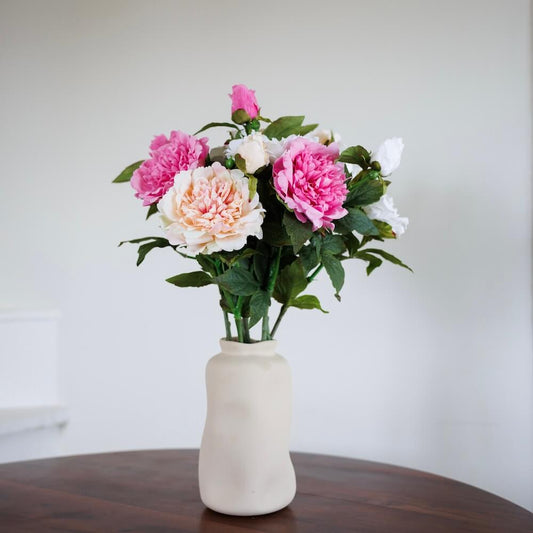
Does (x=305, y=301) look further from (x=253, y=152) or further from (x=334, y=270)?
(x=253, y=152)

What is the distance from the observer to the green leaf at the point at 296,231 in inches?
35.0

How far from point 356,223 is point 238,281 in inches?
7.2

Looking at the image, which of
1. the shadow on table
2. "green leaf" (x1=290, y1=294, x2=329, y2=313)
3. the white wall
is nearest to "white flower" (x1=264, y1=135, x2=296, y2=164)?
"green leaf" (x1=290, y1=294, x2=329, y2=313)

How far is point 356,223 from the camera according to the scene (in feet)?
3.14

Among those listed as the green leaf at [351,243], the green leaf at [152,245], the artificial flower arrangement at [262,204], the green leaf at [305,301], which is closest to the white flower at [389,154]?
the artificial flower arrangement at [262,204]

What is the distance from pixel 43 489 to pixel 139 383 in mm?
785

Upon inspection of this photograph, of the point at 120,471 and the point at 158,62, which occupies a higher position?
the point at 158,62

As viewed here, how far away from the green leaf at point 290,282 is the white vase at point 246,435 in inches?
2.9

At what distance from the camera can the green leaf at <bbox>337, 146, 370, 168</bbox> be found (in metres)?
0.97

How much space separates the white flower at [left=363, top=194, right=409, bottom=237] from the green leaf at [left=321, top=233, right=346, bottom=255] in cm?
6

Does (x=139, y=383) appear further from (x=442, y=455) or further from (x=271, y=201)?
(x=271, y=201)

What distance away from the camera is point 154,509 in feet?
3.37

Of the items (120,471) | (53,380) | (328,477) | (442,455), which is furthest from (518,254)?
(53,380)

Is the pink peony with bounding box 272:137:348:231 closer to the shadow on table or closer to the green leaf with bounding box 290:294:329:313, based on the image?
the green leaf with bounding box 290:294:329:313
